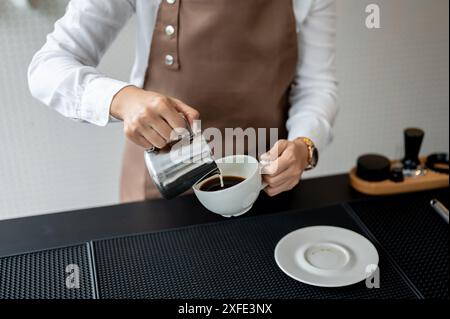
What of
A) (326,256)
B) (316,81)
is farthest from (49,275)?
(316,81)

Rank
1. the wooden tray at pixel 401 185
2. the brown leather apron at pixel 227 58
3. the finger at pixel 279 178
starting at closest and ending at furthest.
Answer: the finger at pixel 279 178 < the brown leather apron at pixel 227 58 < the wooden tray at pixel 401 185

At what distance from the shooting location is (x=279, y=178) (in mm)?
630

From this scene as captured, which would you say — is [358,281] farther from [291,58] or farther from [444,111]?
[444,111]

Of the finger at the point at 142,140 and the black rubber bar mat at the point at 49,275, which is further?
the black rubber bar mat at the point at 49,275

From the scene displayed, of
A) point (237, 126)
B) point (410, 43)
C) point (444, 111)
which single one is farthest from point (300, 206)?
point (444, 111)

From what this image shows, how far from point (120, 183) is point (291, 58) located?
1.16ft

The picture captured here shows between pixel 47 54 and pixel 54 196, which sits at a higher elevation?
pixel 47 54

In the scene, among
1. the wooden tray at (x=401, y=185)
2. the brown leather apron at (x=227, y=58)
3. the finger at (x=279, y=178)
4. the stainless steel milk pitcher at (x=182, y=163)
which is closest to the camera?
the stainless steel milk pitcher at (x=182, y=163)

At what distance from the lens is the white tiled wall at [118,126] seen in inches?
21.2

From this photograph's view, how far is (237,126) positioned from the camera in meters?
0.83

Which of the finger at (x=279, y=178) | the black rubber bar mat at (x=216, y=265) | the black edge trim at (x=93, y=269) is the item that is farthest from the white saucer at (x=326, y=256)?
the black edge trim at (x=93, y=269)

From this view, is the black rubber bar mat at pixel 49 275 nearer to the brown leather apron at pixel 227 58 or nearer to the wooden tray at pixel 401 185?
the brown leather apron at pixel 227 58

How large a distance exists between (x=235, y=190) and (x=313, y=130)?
30 cm

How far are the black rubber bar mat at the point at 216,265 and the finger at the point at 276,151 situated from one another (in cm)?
16
